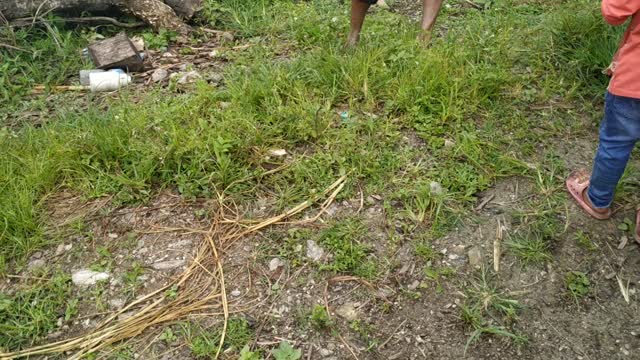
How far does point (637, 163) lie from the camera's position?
2770 millimetres

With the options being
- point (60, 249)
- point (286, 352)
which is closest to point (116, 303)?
point (60, 249)

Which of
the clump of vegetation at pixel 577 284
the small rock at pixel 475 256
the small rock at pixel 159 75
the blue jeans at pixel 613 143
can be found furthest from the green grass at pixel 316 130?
the clump of vegetation at pixel 577 284

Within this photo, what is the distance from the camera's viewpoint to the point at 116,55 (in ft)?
11.8

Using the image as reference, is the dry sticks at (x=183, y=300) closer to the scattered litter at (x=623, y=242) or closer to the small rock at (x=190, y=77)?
the small rock at (x=190, y=77)

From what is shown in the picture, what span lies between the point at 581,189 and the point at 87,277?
2.28 meters

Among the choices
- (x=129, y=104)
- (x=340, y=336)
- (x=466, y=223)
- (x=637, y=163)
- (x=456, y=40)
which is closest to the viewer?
(x=340, y=336)

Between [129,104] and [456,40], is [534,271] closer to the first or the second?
[456,40]

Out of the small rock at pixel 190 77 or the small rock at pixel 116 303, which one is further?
the small rock at pixel 190 77

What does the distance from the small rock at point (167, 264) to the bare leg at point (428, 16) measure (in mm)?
2172

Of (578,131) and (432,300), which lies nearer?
(432,300)

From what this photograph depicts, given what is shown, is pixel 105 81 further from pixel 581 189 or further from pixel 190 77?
pixel 581 189

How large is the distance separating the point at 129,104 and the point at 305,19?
151cm

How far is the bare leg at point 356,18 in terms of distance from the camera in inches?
134

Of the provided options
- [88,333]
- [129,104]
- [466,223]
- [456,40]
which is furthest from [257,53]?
[88,333]
